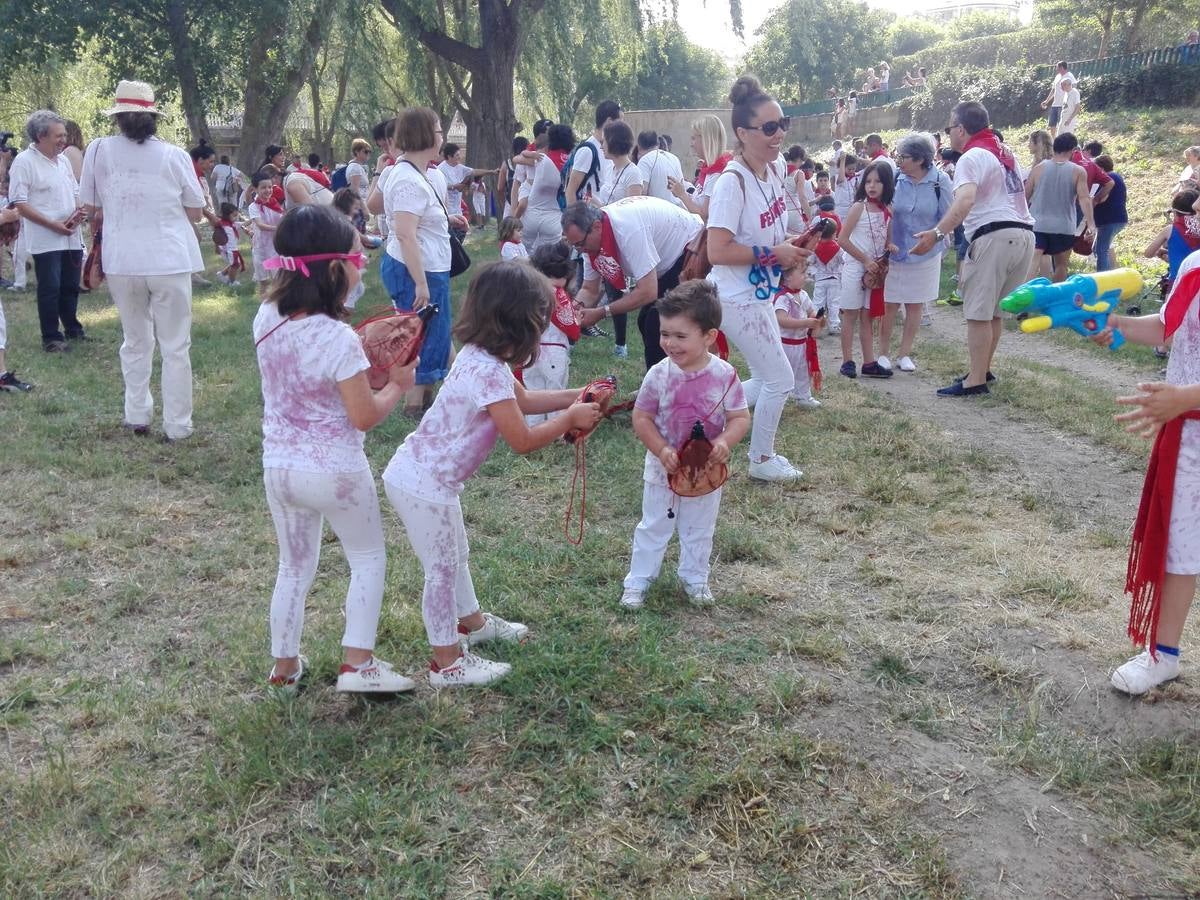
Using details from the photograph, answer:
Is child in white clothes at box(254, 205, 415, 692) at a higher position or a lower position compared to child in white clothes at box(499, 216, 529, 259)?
lower

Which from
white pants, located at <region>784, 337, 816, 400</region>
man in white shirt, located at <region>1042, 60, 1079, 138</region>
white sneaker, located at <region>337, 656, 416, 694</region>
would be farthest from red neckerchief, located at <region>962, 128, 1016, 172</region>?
man in white shirt, located at <region>1042, 60, 1079, 138</region>

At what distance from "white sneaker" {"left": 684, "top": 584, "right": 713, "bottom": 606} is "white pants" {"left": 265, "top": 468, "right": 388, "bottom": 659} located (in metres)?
1.39

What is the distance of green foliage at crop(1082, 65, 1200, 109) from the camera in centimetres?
2144

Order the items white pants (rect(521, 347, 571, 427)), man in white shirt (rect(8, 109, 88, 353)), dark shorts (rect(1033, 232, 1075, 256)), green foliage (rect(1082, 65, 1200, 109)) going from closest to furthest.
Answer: white pants (rect(521, 347, 571, 427)) < man in white shirt (rect(8, 109, 88, 353)) < dark shorts (rect(1033, 232, 1075, 256)) < green foliage (rect(1082, 65, 1200, 109))

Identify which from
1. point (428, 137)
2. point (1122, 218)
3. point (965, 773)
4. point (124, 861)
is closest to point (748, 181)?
point (428, 137)

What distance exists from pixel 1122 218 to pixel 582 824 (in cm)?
1146

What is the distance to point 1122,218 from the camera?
11.5m

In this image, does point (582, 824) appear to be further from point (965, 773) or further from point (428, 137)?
point (428, 137)

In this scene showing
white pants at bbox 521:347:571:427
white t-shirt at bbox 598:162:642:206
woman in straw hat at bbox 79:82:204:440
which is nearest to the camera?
woman in straw hat at bbox 79:82:204:440

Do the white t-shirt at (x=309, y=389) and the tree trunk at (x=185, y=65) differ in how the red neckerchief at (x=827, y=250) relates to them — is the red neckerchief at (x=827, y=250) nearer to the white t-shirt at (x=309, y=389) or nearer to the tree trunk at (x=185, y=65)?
the white t-shirt at (x=309, y=389)

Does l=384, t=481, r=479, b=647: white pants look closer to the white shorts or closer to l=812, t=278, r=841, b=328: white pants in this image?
the white shorts

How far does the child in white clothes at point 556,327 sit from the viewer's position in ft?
18.9

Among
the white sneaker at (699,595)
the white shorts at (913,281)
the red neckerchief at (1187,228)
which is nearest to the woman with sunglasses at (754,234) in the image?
the white sneaker at (699,595)

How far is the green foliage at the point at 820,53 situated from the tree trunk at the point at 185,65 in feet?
172
